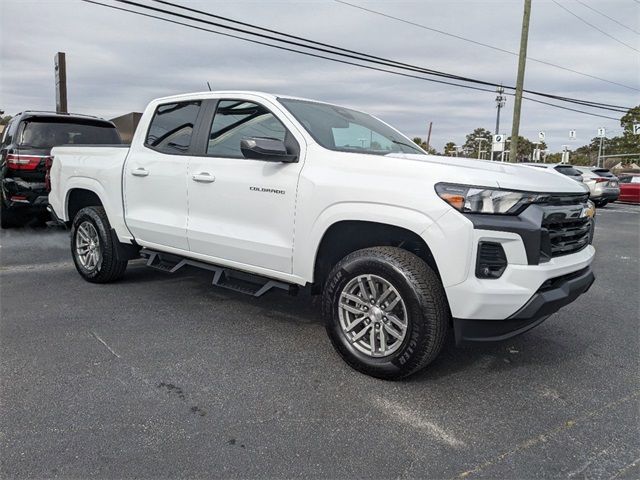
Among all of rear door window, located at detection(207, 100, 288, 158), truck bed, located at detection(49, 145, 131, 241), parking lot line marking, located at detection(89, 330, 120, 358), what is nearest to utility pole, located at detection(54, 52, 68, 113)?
truck bed, located at detection(49, 145, 131, 241)

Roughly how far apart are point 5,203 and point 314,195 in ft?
23.3

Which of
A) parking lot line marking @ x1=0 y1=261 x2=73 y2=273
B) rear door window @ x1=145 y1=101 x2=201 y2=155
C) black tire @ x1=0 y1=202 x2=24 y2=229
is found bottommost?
parking lot line marking @ x1=0 y1=261 x2=73 y2=273

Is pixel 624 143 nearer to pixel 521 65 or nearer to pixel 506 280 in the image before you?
pixel 521 65

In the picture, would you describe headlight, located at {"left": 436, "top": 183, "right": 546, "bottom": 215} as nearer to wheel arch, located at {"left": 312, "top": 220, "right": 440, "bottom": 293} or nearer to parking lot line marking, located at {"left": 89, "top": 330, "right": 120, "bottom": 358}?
wheel arch, located at {"left": 312, "top": 220, "right": 440, "bottom": 293}

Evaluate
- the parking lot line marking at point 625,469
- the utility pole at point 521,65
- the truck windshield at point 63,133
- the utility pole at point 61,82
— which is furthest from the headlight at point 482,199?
the utility pole at point 521,65

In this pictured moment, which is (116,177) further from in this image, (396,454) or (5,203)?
(5,203)

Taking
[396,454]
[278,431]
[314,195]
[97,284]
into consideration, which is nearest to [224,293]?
[97,284]

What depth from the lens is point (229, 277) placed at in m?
4.32

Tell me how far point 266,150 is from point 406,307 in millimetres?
1407

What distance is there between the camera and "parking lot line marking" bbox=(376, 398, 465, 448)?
2672 millimetres

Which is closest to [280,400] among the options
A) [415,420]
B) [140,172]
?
[415,420]

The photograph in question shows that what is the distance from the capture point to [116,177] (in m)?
5.11

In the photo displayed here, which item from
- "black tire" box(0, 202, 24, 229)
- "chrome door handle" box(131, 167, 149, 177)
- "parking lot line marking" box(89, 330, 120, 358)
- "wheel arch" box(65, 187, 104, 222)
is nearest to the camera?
"parking lot line marking" box(89, 330, 120, 358)

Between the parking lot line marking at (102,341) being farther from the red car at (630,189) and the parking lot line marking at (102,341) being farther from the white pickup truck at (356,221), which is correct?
the red car at (630,189)
